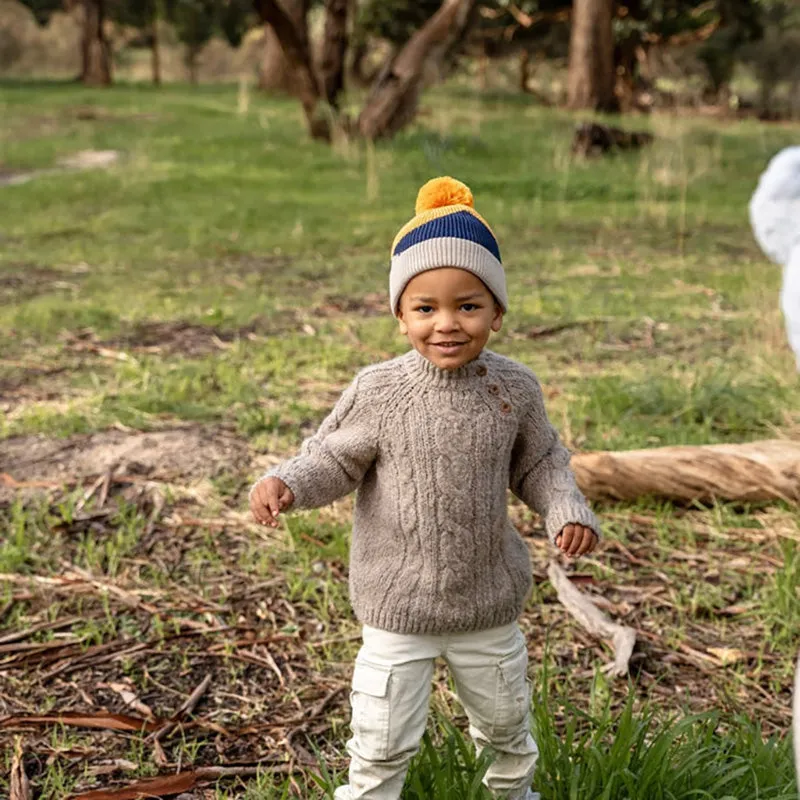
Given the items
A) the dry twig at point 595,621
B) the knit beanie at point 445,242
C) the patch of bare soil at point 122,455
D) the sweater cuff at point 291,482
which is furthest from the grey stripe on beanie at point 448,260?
the patch of bare soil at point 122,455

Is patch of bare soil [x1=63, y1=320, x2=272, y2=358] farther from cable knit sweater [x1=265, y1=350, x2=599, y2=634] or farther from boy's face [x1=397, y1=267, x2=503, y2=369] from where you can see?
boy's face [x1=397, y1=267, x2=503, y2=369]

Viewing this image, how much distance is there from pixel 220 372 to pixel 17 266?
129 inches

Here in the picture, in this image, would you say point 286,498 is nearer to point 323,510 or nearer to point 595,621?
point 595,621

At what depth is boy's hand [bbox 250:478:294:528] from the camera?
6.40 feet

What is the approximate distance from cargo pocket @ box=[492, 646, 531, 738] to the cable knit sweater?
0.09m

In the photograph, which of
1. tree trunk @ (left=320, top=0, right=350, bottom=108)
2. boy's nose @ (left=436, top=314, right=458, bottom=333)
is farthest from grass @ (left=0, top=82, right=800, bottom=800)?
tree trunk @ (left=320, top=0, right=350, bottom=108)

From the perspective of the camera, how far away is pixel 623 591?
3.31 metres

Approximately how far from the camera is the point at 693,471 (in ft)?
12.1

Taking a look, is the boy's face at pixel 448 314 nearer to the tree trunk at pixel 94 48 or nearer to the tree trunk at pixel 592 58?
the tree trunk at pixel 592 58

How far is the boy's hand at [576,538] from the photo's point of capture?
6.53 ft

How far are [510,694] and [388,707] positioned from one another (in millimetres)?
241

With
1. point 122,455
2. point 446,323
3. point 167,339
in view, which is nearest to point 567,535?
point 446,323

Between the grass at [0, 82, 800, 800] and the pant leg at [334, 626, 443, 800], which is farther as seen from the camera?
the grass at [0, 82, 800, 800]

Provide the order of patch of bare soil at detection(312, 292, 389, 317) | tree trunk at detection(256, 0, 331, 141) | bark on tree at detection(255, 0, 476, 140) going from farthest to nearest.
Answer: bark on tree at detection(255, 0, 476, 140)
tree trunk at detection(256, 0, 331, 141)
patch of bare soil at detection(312, 292, 389, 317)
